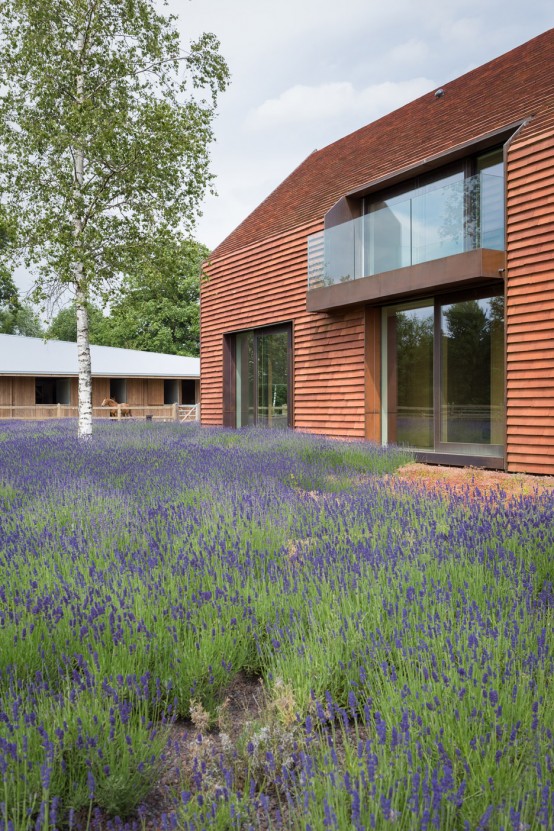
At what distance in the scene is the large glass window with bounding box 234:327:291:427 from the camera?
15.6m

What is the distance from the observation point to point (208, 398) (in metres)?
18.7

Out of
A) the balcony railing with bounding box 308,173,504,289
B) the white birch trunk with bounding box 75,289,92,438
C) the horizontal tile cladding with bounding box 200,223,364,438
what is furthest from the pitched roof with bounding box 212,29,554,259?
the white birch trunk with bounding box 75,289,92,438

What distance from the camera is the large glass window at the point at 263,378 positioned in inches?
614

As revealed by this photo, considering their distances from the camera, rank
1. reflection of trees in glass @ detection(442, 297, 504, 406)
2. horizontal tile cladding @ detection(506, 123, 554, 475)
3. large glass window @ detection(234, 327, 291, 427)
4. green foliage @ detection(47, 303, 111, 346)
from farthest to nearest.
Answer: green foliage @ detection(47, 303, 111, 346)
large glass window @ detection(234, 327, 291, 427)
reflection of trees in glass @ detection(442, 297, 504, 406)
horizontal tile cladding @ detection(506, 123, 554, 475)

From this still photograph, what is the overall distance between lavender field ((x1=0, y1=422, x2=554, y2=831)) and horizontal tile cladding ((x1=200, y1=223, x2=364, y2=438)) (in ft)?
26.1

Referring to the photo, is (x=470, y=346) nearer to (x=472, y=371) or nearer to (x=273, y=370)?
(x=472, y=371)

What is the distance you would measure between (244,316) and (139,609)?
46.6 ft

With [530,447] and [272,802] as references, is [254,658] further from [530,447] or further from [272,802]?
[530,447]

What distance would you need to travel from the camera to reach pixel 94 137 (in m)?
12.9

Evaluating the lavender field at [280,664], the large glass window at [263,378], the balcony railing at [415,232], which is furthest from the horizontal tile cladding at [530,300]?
the large glass window at [263,378]

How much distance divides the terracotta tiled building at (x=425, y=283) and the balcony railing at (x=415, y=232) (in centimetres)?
3

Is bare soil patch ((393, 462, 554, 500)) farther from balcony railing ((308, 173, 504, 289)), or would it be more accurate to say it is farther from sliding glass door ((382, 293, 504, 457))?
balcony railing ((308, 173, 504, 289))

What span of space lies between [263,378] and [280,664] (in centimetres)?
1390

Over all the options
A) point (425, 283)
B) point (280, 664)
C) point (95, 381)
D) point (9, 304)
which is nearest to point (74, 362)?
point (95, 381)
